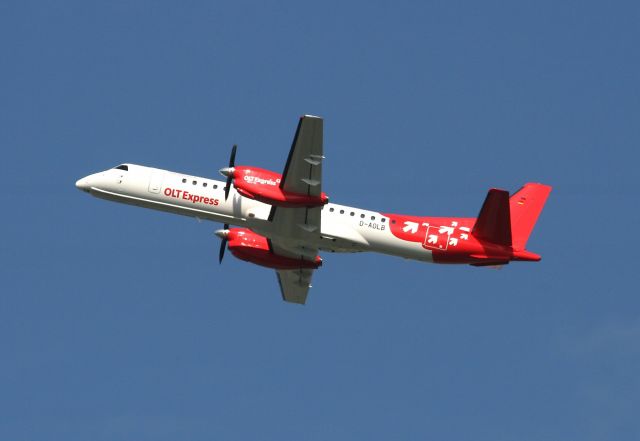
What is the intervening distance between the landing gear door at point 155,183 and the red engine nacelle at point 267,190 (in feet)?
15.3

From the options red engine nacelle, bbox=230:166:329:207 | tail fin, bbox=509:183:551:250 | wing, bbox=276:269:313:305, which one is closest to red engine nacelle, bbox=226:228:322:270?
wing, bbox=276:269:313:305

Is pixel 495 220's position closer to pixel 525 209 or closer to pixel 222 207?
pixel 525 209

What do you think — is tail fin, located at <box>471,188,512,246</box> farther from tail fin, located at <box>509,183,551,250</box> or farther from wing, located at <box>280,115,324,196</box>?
wing, located at <box>280,115,324,196</box>

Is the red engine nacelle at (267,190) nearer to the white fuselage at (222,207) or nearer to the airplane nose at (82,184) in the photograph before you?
the white fuselage at (222,207)

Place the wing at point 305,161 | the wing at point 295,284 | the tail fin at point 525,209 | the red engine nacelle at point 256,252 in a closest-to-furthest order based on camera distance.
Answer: the wing at point 305,161
the tail fin at point 525,209
the red engine nacelle at point 256,252
the wing at point 295,284

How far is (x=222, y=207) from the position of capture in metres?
48.3

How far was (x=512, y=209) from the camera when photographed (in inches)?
1892

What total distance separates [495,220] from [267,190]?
30.6ft

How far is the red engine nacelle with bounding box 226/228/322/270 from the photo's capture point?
50.2m

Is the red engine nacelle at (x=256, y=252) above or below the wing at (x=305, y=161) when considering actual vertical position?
below

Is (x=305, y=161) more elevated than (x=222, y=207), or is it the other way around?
(x=305, y=161)

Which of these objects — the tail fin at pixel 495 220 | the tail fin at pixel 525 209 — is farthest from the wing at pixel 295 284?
the tail fin at pixel 525 209

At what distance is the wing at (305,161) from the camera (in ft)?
142

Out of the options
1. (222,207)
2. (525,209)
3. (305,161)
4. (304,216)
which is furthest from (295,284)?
(525,209)
